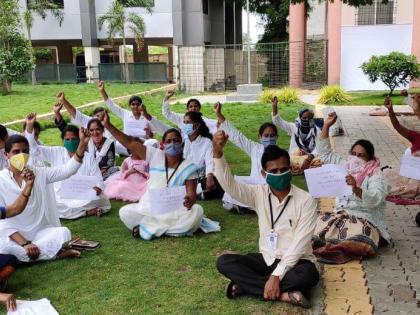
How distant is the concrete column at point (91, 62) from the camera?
30.5 meters

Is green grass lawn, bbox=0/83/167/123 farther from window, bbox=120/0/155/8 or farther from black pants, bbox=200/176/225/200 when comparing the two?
black pants, bbox=200/176/225/200

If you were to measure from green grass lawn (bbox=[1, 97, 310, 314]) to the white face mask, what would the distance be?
1248 millimetres

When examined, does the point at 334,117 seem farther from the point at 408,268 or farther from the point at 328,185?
the point at 408,268

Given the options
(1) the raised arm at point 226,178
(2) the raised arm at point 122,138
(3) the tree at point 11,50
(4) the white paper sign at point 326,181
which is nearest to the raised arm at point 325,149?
(4) the white paper sign at point 326,181

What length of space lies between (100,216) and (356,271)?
3.41 m

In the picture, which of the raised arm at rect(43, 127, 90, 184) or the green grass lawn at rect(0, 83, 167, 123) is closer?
the raised arm at rect(43, 127, 90, 184)

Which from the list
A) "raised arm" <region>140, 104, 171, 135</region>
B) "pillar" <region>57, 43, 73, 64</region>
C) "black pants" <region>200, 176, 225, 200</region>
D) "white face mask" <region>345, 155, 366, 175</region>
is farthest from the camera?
"pillar" <region>57, 43, 73, 64</region>

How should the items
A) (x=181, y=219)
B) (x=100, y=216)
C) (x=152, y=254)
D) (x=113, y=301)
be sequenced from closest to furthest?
(x=113, y=301) < (x=152, y=254) < (x=181, y=219) < (x=100, y=216)

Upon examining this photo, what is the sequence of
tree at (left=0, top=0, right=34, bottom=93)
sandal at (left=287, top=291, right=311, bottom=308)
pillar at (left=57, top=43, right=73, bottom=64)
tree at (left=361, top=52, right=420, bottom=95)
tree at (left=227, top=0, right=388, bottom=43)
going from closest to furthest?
1. sandal at (left=287, top=291, right=311, bottom=308)
2. tree at (left=361, top=52, right=420, bottom=95)
3. tree at (left=0, top=0, right=34, bottom=93)
4. tree at (left=227, top=0, right=388, bottom=43)
5. pillar at (left=57, top=43, right=73, bottom=64)

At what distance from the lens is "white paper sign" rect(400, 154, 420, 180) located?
5.45 m

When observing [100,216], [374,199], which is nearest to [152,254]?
[100,216]

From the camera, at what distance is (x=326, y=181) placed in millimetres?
4566

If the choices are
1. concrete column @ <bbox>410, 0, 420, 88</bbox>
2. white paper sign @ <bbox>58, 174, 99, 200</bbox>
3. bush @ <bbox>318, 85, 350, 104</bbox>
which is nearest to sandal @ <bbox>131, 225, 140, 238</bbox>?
white paper sign @ <bbox>58, 174, 99, 200</bbox>

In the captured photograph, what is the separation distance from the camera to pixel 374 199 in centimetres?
499
